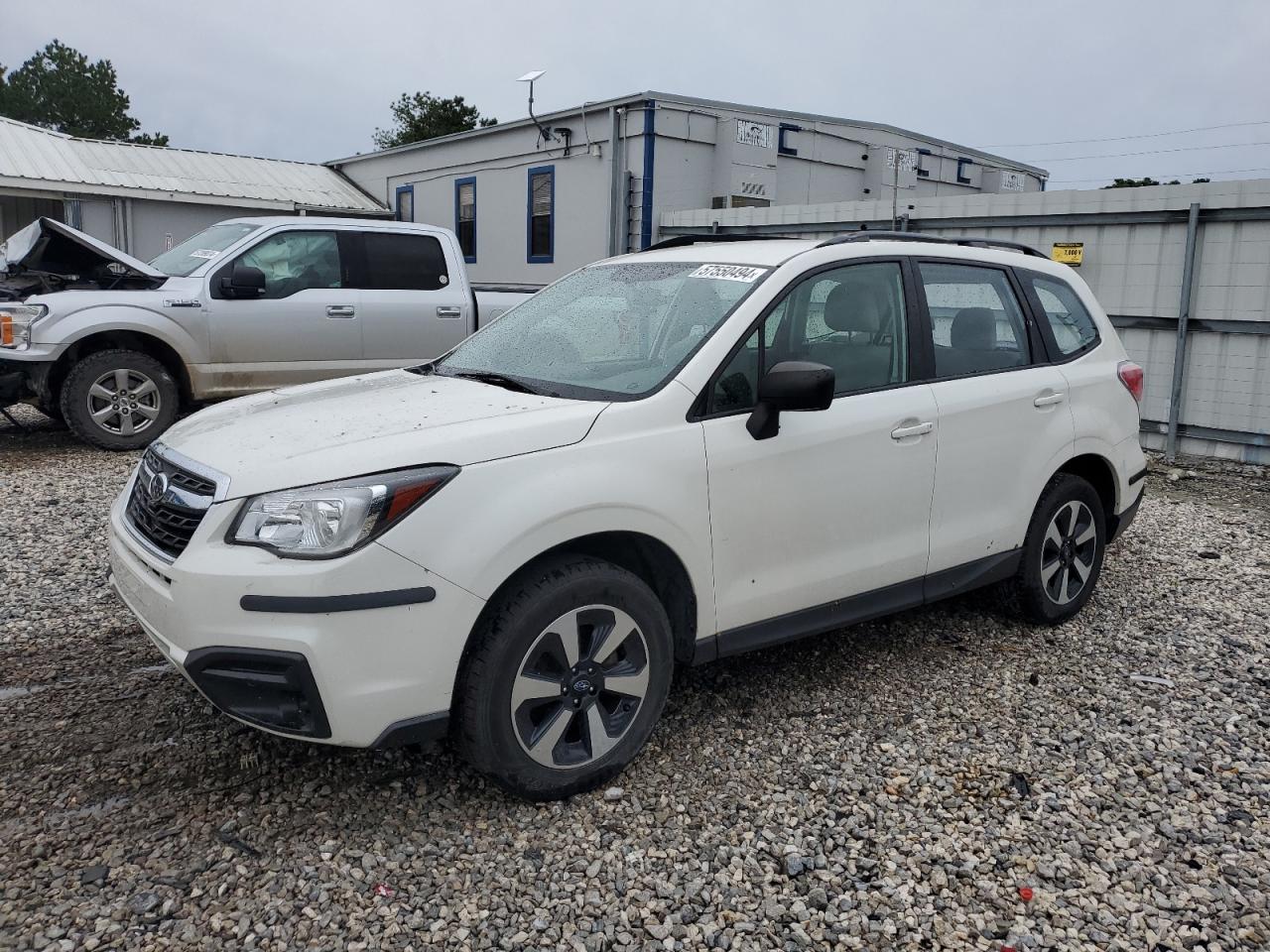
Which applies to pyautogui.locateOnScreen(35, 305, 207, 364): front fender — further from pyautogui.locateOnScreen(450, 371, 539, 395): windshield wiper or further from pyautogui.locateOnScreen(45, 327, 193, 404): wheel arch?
pyautogui.locateOnScreen(450, 371, 539, 395): windshield wiper

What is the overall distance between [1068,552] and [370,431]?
3294mm

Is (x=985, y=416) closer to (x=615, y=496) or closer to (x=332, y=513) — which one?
(x=615, y=496)

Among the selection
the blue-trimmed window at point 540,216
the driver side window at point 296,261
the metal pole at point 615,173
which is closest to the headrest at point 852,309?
the driver side window at point 296,261

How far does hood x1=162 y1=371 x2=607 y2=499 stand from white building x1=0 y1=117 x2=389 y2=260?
18.0 metres

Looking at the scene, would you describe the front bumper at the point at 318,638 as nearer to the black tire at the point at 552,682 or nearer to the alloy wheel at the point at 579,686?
the black tire at the point at 552,682

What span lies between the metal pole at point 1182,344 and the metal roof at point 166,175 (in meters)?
16.7

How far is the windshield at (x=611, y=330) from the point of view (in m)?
3.52

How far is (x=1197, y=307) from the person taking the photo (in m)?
8.97

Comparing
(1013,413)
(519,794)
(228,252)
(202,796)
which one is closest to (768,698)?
(519,794)

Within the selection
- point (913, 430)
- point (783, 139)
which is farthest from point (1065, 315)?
point (783, 139)

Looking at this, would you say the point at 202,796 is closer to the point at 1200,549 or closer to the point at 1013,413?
the point at 1013,413

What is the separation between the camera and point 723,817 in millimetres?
3180

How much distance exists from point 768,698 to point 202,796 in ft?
6.67

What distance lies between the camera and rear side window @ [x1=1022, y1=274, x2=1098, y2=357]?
4723mm
